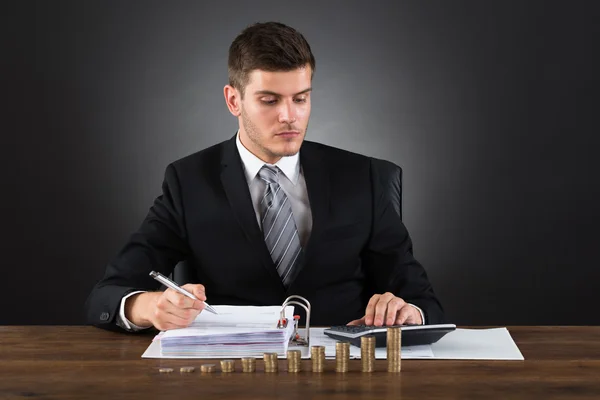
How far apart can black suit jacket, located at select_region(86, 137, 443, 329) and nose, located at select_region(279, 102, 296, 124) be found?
26cm

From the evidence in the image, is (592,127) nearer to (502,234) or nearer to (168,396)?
(502,234)

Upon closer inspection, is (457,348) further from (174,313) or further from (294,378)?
(174,313)

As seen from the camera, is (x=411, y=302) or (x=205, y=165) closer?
(x=411, y=302)

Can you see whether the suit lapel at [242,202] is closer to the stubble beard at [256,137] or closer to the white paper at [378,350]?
the stubble beard at [256,137]

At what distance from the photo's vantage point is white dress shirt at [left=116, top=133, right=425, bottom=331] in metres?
2.77

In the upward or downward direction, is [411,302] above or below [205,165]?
below

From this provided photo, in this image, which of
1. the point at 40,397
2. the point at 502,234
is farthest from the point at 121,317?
the point at 502,234

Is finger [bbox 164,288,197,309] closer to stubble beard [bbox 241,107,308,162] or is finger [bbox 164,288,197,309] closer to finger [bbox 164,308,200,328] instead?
finger [bbox 164,308,200,328]

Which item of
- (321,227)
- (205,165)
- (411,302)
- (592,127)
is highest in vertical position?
(592,127)

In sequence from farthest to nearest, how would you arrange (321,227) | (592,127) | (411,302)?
(592,127) < (321,227) < (411,302)

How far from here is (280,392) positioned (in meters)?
1.77

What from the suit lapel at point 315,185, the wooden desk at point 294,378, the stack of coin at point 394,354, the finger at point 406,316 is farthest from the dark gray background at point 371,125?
the stack of coin at point 394,354

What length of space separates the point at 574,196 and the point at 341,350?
3.02 metres

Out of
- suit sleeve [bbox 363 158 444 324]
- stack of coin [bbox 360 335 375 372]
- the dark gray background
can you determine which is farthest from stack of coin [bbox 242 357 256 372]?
the dark gray background
